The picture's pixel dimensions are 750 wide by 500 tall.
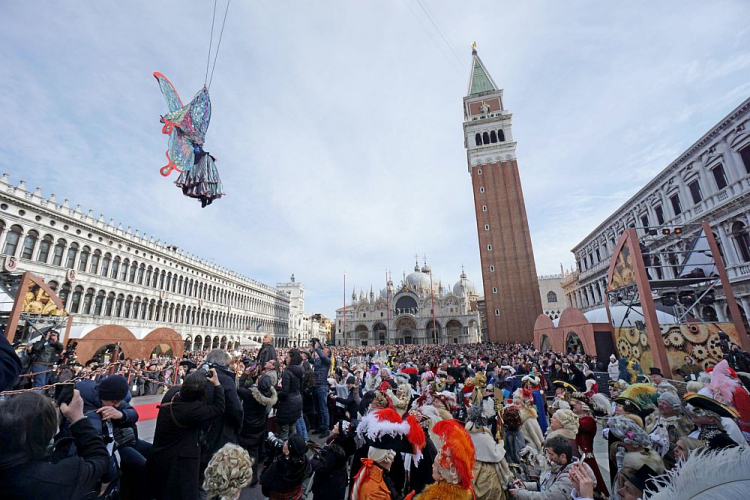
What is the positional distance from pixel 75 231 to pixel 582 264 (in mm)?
47928

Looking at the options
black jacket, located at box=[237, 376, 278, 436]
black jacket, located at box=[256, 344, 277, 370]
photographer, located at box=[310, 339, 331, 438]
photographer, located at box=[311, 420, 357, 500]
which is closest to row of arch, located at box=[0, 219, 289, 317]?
black jacket, located at box=[256, 344, 277, 370]

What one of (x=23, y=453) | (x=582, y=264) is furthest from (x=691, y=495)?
(x=582, y=264)

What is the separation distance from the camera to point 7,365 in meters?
2.10

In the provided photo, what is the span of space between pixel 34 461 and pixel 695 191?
1085 inches

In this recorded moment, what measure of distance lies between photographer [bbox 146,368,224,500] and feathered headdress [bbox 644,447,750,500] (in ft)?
10.9

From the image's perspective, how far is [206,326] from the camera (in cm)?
4053

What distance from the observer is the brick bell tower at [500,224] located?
36312 mm

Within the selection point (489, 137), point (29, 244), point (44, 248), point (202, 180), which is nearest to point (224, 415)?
point (202, 180)

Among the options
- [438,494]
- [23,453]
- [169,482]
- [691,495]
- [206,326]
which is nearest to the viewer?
[691,495]

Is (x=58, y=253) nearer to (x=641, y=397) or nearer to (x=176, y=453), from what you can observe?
(x=176, y=453)

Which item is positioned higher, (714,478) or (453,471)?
(714,478)

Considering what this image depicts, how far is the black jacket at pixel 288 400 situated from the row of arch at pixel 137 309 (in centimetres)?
2937

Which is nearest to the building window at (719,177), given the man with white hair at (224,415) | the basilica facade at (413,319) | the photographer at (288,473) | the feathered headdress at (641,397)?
the feathered headdress at (641,397)

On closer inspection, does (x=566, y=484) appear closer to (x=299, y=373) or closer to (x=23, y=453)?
(x=23, y=453)
